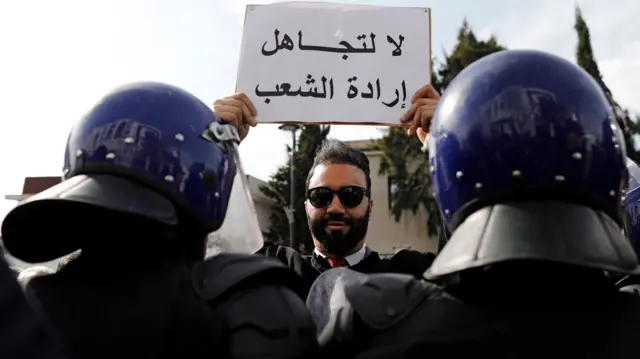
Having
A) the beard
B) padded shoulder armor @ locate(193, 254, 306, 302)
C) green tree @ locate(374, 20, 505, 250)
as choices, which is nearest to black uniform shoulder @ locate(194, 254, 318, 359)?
padded shoulder armor @ locate(193, 254, 306, 302)

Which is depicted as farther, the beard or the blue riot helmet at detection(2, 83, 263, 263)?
the beard

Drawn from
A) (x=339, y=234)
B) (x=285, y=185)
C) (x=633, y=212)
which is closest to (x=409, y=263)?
(x=339, y=234)

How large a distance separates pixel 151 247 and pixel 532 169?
38.9 inches

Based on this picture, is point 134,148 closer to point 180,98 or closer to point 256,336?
point 180,98

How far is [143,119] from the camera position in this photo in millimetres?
1814

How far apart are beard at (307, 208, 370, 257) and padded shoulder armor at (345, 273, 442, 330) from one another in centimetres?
183

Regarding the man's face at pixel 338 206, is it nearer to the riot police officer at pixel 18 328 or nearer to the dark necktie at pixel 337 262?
the dark necktie at pixel 337 262

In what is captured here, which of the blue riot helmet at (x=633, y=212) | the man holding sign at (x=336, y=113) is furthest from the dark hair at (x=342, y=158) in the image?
the blue riot helmet at (x=633, y=212)

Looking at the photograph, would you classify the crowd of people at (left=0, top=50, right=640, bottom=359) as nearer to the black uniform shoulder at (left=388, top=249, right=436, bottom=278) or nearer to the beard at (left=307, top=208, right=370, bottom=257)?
the black uniform shoulder at (left=388, top=249, right=436, bottom=278)

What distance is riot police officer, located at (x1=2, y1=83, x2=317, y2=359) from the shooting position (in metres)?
1.50

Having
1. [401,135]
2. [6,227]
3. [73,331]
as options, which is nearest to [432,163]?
[73,331]

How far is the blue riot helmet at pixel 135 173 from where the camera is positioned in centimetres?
167

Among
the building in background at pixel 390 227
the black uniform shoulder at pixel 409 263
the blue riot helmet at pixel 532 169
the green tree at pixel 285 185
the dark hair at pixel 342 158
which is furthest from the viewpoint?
the green tree at pixel 285 185

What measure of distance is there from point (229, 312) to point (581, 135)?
3.23 ft
